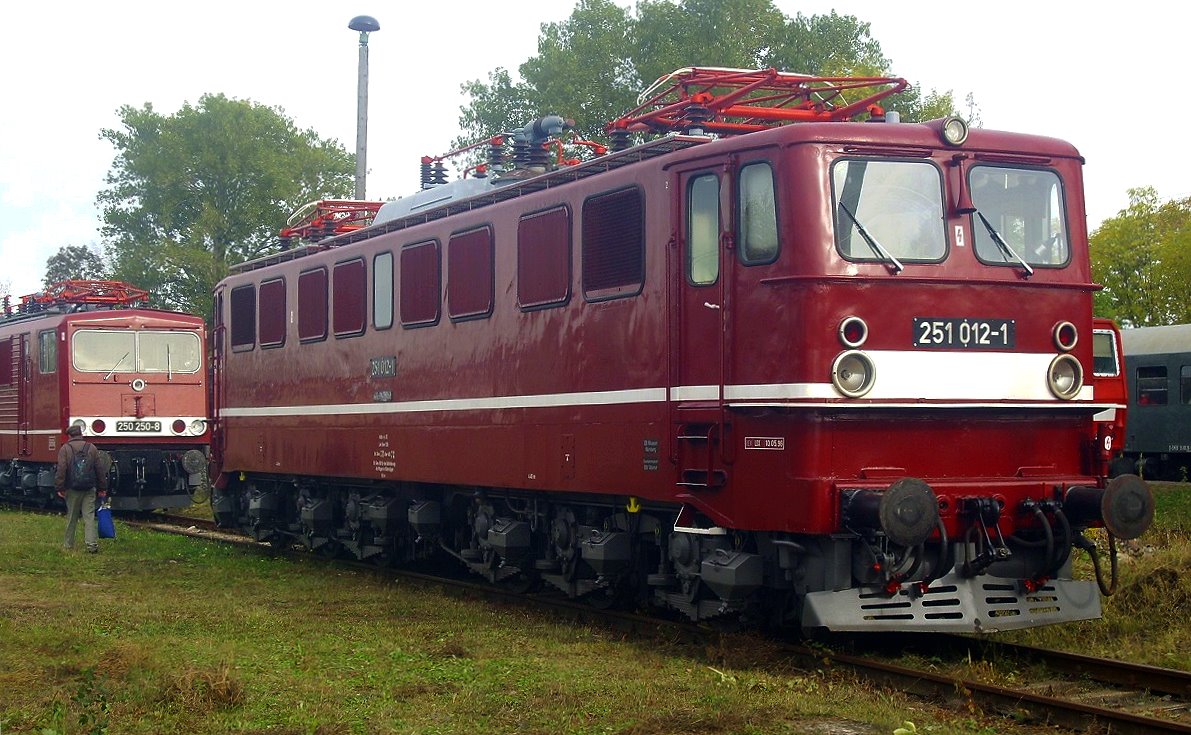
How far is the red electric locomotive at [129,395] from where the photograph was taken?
2455 centimetres

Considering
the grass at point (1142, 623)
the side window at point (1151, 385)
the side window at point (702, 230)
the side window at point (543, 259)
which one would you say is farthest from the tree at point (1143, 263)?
the side window at point (702, 230)

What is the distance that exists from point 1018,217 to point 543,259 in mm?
4053

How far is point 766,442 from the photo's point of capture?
9930 mm

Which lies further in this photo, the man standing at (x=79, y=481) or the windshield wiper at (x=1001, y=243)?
the man standing at (x=79, y=481)

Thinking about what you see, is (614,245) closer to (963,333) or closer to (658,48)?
(963,333)

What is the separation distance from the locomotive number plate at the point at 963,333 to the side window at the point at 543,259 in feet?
11.1

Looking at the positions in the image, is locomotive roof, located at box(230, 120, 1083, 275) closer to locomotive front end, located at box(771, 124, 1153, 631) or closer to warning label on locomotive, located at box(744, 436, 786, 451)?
locomotive front end, located at box(771, 124, 1153, 631)

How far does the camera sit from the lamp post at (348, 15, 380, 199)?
22.5m

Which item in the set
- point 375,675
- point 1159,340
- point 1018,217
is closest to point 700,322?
point 1018,217

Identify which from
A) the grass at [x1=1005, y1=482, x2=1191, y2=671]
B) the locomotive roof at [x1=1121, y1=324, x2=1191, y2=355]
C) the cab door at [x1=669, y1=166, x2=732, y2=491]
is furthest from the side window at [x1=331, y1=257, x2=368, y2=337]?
the locomotive roof at [x1=1121, y1=324, x2=1191, y2=355]

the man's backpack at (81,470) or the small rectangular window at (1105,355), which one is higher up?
the small rectangular window at (1105,355)

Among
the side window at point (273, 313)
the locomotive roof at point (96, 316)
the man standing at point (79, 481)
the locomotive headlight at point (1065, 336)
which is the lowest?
the man standing at point (79, 481)

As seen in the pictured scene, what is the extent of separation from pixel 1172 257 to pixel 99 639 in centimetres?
3801

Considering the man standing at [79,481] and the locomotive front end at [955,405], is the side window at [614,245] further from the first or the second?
the man standing at [79,481]
